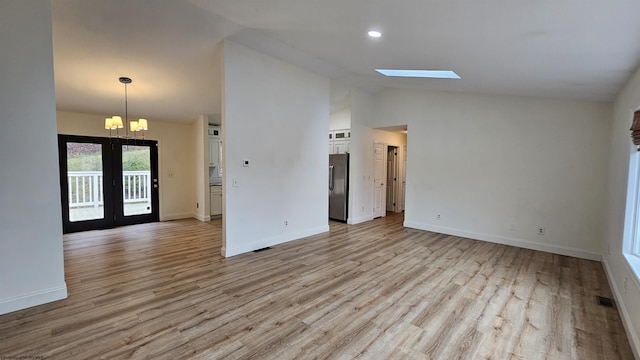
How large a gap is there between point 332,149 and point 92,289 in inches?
215

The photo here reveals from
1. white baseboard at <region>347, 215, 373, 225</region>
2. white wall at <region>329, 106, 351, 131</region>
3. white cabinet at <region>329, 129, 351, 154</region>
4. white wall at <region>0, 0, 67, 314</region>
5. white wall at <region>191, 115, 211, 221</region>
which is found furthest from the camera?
white wall at <region>329, 106, 351, 131</region>

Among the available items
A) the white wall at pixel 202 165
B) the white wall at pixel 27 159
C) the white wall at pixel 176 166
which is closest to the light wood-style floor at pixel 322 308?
the white wall at pixel 27 159

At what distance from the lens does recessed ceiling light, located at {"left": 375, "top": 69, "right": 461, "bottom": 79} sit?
4192mm

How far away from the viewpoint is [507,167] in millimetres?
4992

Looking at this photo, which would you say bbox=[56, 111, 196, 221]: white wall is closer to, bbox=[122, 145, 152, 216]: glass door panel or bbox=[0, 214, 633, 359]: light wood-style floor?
bbox=[122, 145, 152, 216]: glass door panel

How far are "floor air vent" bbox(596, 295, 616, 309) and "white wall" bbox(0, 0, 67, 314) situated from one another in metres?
5.45

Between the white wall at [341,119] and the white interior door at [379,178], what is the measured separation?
1037 mm

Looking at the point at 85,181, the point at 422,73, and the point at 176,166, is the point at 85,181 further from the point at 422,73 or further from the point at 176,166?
the point at 422,73

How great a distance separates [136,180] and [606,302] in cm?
837

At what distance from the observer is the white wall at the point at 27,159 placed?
7.95 ft

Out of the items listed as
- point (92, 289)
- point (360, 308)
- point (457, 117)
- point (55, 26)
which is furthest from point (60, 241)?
point (457, 117)

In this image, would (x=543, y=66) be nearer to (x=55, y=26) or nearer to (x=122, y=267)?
(x=55, y=26)

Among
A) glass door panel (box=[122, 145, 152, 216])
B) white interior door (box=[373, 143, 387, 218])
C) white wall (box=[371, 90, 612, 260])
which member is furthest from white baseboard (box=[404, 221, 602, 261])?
glass door panel (box=[122, 145, 152, 216])

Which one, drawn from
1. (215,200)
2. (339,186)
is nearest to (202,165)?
(215,200)
